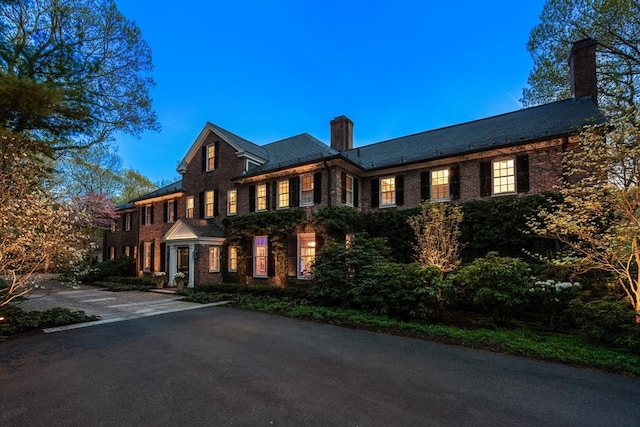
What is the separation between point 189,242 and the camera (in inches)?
583

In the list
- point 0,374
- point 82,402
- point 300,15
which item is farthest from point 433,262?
point 300,15

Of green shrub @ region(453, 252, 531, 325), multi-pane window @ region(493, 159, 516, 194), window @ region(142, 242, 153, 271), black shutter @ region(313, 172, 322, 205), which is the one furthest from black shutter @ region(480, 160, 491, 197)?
window @ region(142, 242, 153, 271)

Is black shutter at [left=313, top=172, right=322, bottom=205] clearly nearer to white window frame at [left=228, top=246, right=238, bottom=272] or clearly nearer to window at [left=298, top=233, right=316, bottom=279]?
window at [left=298, top=233, right=316, bottom=279]

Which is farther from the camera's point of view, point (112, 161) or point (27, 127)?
point (112, 161)

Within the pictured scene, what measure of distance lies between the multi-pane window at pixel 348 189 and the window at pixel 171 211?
12301 millimetres

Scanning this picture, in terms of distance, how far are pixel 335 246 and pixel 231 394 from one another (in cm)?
691

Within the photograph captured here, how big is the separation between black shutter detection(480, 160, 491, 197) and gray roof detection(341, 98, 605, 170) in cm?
72

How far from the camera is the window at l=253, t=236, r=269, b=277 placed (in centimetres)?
1425

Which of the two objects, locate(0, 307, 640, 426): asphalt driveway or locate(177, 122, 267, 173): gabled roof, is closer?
locate(0, 307, 640, 426): asphalt driveway

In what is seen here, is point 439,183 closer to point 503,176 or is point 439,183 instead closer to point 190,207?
point 503,176

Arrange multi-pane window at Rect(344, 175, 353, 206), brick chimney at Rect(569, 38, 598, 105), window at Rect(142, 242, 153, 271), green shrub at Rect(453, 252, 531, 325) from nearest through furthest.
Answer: green shrub at Rect(453, 252, 531, 325) → brick chimney at Rect(569, 38, 598, 105) → multi-pane window at Rect(344, 175, 353, 206) → window at Rect(142, 242, 153, 271)

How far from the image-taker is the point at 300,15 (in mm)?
26938

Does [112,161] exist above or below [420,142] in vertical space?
above

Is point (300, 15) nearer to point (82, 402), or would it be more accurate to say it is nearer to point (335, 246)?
point (335, 246)
